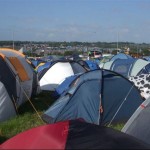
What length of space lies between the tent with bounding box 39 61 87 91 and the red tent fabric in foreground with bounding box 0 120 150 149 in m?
11.6

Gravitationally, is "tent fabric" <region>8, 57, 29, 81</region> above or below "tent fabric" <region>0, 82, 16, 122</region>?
above

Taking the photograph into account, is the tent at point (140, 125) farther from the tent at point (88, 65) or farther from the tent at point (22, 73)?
the tent at point (88, 65)

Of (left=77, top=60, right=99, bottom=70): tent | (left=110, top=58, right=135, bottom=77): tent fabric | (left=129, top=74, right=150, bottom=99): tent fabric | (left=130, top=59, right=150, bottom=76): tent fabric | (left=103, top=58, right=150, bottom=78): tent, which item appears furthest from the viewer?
(left=77, top=60, right=99, bottom=70): tent

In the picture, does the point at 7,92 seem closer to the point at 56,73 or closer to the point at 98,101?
the point at 98,101

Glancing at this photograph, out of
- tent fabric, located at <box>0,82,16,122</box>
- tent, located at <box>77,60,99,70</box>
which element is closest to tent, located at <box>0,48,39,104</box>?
tent fabric, located at <box>0,82,16,122</box>

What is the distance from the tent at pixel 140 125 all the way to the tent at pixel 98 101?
2.73m

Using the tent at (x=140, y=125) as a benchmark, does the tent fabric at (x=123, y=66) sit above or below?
below

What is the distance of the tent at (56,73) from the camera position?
49.6 ft

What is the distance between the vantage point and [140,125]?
17.7 feet

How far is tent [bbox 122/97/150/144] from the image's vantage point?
17.3ft

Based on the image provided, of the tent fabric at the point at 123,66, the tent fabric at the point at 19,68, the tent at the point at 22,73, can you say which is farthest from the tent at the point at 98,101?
the tent fabric at the point at 123,66

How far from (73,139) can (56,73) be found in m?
12.1

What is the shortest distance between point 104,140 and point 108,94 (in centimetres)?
547

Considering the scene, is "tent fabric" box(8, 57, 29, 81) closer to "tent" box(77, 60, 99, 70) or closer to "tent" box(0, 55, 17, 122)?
"tent" box(0, 55, 17, 122)
